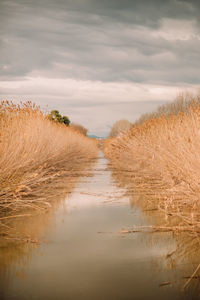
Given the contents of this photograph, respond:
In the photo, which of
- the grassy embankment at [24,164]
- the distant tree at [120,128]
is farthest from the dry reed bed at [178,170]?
the distant tree at [120,128]

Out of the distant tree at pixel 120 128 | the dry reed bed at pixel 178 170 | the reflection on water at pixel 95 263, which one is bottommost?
the reflection on water at pixel 95 263

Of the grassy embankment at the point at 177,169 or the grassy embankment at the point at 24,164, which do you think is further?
the grassy embankment at the point at 24,164

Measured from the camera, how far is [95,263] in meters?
2.80

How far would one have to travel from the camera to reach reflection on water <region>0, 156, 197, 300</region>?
7.51ft

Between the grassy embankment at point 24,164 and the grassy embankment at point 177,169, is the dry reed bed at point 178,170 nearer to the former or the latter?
the grassy embankment at point 177,169

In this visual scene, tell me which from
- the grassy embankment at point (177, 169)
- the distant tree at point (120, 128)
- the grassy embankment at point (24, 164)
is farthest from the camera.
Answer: the distant tree at point (120, 128)

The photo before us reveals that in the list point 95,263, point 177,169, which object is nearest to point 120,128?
point 177,169

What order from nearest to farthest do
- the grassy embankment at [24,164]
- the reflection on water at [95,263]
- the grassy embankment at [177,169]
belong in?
the reflection on water at [95,263], the grassy embankment at [177,169], the grassy embankment at [24,164]

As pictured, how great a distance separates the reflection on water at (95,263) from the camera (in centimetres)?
229

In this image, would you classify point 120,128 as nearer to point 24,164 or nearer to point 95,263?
point 24,164

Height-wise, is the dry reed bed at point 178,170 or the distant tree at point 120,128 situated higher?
the distant tree at point 120,128

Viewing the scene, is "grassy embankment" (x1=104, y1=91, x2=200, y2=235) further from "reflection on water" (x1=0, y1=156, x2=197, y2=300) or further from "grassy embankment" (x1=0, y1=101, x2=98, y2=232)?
"grassy embankment" (x1=0, y1=101, x2=98, y2=232)

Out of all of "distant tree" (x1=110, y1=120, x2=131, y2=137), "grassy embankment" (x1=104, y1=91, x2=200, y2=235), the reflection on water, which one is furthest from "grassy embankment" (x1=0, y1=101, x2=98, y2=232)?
"distant tree" (x1=110, y1=120, x2=131, y2=137)

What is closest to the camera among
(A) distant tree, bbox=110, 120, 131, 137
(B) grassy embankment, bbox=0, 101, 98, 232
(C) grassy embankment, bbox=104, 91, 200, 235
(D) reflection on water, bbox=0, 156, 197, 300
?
(D) reflection on water, bbox=0, 156, 197, 300
